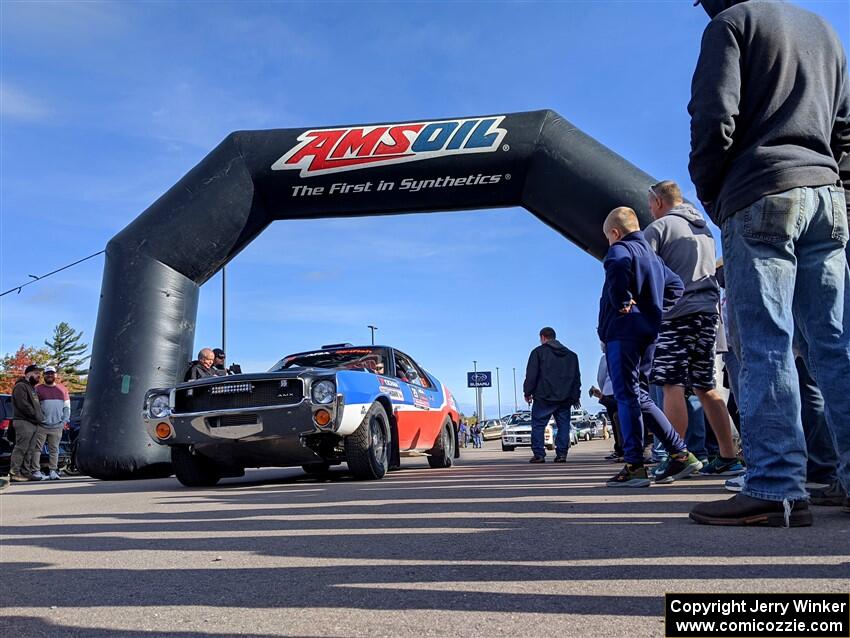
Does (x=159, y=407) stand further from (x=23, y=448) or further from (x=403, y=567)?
(x=23, y=448)

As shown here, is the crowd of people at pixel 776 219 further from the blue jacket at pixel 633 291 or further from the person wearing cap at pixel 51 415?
the person wearing cap at pixel 51 415

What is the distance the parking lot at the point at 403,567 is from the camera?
2.06 meters

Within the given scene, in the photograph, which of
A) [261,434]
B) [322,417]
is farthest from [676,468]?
[261,434]

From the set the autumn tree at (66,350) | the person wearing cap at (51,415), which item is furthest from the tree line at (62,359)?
the person wearing cap at (51,415)

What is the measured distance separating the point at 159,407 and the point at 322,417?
64.5 inches

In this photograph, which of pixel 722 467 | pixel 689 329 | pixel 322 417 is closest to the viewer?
pixel 689 329

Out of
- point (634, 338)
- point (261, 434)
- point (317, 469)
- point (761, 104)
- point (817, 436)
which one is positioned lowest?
point (317, 469)

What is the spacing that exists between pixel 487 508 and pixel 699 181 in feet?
6.84

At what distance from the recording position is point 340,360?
8172 millimetres

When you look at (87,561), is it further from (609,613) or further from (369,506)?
(609,613)

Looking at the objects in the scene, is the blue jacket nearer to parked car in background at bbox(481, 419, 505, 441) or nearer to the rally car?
the rally car

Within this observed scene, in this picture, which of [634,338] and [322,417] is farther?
[322,417]

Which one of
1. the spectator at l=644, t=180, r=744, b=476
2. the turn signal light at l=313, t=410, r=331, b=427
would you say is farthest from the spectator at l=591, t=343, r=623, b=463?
the turn signal light at l=313, t=410, r=331, b=427

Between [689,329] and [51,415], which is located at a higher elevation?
[689,329]
